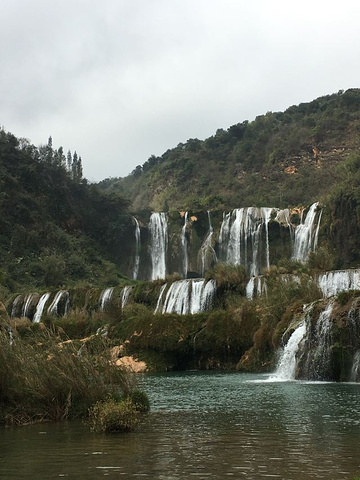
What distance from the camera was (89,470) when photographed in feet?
29.4

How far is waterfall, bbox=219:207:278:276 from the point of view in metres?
64.6

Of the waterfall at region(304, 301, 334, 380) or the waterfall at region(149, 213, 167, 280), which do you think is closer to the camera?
the waterfall at region(304, 301, 334, 380)

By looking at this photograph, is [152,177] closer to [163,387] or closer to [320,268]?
[320,268]

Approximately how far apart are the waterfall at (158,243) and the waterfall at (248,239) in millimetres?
9777

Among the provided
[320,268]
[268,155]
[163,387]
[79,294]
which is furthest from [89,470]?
[268,155]

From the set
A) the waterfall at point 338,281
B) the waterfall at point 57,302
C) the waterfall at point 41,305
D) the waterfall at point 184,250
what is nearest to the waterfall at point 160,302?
the waterfall at point 57,302

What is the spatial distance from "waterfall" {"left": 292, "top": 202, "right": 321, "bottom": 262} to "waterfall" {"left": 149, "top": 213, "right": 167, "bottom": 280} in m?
19.0

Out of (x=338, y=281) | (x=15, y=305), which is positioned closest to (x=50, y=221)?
(x=15, y=305)

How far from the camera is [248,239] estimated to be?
2606 inches

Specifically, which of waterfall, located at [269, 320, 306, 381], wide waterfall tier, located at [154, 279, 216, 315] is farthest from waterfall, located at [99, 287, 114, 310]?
waterfall, located at [269, 320, 306, 381]

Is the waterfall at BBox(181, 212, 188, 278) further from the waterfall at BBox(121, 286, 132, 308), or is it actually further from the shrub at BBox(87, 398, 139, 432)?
the shrub at BBox(87, 398, 139, 432)

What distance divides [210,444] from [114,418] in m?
2.34

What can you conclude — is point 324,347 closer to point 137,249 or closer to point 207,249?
point 207,249

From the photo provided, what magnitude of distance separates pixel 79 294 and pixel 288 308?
2612 centimetres
